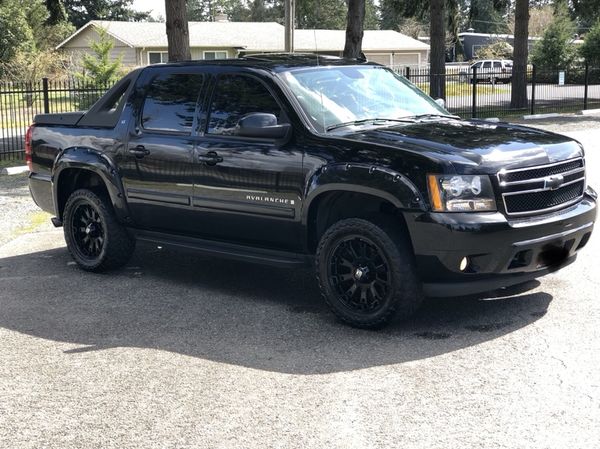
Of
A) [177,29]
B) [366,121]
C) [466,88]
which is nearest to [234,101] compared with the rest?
[366,121]

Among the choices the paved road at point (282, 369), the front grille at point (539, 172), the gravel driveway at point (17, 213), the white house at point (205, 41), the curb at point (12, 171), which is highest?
the white house at point (205, 41)

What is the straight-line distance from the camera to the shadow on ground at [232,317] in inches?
217

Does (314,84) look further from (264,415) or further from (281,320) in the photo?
(264,415)

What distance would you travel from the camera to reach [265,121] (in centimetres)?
617

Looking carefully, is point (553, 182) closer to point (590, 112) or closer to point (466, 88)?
point (466, 88)

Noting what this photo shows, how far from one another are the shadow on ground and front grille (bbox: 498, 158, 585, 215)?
843 mm

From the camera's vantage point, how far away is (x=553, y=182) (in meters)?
5.84

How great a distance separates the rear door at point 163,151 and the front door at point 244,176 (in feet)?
0.58

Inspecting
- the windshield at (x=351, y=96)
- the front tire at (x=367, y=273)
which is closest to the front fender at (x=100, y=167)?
the windshield at (x=351, y=96)

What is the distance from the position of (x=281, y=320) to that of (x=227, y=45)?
54.1m

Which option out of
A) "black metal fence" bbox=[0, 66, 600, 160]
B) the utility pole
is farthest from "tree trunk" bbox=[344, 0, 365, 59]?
"black metal fence" bbox=[0, 66, 600, 160]

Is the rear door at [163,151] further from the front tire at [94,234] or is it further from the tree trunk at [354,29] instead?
the tree trunk at [354,29]

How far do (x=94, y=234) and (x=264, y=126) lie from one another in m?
2.57

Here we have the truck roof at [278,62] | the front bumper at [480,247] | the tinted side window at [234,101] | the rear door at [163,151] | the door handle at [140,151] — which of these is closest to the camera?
the front bumper at [480,247]
